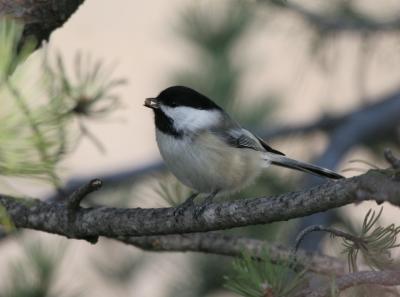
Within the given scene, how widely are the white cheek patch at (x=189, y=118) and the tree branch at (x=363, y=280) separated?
2.87ft

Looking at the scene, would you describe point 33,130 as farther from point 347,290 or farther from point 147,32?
point 147,32

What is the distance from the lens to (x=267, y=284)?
3.15 ft

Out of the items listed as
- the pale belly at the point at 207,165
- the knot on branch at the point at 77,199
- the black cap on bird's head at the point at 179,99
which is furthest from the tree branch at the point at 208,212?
the black cap on bird's head at the point at 179,99

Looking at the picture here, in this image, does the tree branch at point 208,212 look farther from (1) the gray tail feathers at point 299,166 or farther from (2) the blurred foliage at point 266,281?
(1) the gray tail feathers at point 299,166

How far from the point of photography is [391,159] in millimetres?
815

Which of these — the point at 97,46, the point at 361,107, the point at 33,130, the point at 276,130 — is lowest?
the point at 97,46

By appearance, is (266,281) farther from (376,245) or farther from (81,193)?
(81,193)

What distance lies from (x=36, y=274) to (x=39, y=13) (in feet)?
1.91

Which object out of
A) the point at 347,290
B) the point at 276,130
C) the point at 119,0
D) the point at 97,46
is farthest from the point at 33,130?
the point at 119,0

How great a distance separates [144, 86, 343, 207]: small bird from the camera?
1.73 meters

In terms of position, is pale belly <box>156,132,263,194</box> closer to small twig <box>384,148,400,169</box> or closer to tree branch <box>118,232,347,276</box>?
tree branch <box>118,232,347,276</box>

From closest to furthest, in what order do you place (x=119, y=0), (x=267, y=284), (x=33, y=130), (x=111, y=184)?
(x=33, y=130) → (x=267, y=284) → (x=111, y=184) → (x=119, y=0)

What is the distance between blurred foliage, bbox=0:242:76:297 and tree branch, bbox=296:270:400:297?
30.4 inches

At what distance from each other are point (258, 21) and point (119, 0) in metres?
2.21
